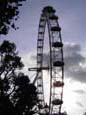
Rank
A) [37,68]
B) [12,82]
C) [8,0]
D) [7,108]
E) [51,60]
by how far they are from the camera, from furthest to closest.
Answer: [37,68] → [51,60] → [12,82] → [7,108] → [8,0]

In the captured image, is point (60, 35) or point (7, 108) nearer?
point (7, 108)

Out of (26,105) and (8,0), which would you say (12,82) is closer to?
(26,105)

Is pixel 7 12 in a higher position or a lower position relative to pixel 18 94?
higher

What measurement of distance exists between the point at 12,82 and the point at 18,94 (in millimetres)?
1957

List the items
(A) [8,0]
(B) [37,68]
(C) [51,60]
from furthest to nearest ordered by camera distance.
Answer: (B) [37,68], (C) [51,60], (A) [8,0]

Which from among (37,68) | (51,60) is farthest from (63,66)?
(37,68)

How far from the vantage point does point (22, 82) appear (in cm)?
6181

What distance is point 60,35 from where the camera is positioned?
3051 inches

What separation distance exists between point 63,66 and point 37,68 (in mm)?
9644

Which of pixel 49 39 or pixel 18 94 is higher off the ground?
pixel 49 39

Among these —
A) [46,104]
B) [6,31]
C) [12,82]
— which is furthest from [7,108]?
[46,104]

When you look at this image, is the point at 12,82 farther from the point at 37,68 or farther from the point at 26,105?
the point at 37,68

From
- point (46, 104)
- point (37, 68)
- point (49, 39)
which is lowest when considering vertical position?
point (46, 104)

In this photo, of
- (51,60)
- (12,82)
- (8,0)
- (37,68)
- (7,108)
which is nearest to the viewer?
(8,0)
